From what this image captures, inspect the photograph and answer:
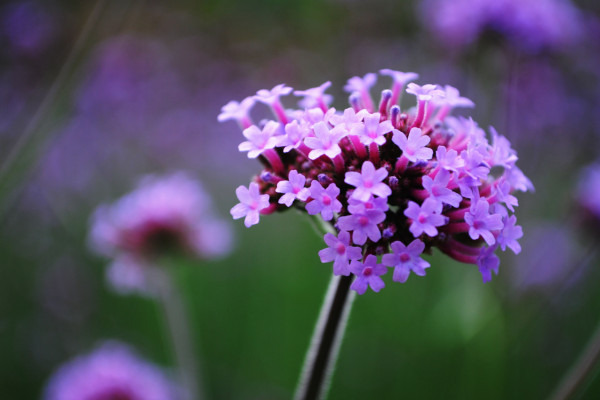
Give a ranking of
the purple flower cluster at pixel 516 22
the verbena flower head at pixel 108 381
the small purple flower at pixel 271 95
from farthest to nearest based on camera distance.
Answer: the purple flower cluster at pixel 516 22, the verbena flower head at pixel 108 381, the small purple flower at pixel 271 95

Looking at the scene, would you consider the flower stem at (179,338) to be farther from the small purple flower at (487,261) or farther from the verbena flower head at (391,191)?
the small purple flower at (487,261)

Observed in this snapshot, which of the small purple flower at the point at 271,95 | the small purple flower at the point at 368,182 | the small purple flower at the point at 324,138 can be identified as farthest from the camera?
the small purple flower at the point at 271,95

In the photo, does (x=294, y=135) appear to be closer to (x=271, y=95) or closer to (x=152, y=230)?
(x=271, y=95)

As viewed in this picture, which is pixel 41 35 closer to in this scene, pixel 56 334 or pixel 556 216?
pixel 56 334

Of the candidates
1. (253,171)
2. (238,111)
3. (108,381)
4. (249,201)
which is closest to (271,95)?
(238,111)

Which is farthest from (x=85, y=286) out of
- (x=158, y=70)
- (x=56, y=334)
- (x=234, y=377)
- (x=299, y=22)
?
(x=299, y=22)

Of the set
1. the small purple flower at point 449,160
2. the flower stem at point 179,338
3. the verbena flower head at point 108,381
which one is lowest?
the verbena flower head at point 108,381

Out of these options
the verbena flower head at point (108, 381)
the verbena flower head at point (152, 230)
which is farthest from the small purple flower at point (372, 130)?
the verbena flower head at point (108, 381)
